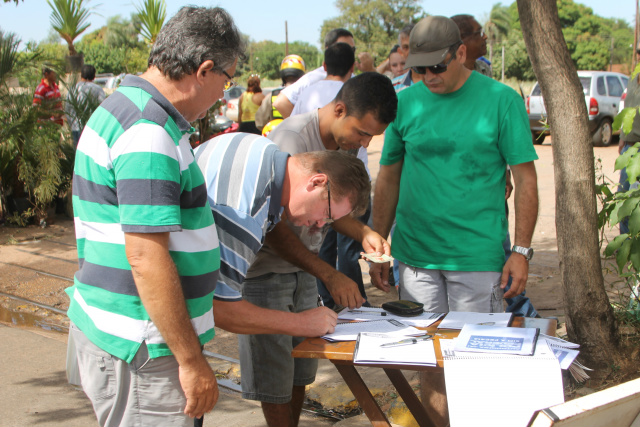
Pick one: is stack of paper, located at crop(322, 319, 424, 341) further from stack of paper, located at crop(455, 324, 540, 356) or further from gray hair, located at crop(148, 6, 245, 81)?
gray hair, located at crop(148, 6, 245, 81)

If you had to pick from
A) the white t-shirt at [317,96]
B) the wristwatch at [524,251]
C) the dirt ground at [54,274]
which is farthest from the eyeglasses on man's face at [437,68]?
the dirt ground at [54,274]

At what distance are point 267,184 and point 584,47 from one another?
63.0 meters

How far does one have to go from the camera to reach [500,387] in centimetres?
197

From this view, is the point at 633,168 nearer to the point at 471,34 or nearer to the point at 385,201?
the point at 385,201

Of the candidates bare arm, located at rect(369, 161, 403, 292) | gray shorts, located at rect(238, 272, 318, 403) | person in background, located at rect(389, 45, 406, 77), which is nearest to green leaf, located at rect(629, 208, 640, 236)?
bare arm, located at rect(369, 161, 403, 292)

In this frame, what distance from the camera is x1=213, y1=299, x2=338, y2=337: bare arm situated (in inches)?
85.6

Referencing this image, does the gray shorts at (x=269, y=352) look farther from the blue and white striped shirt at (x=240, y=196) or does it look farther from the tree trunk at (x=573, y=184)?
the tree trunk at (x=573, y=184)

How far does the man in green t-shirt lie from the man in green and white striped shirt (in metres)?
1.36

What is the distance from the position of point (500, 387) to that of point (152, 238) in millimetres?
1147

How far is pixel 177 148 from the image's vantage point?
176cm

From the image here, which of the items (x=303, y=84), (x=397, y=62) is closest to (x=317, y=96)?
(x=303, y=84)

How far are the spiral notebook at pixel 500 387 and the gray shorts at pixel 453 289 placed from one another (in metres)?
0.91

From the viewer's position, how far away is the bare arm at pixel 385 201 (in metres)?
3.33

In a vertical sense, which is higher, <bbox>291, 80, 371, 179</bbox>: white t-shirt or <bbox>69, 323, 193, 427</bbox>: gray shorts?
<bbox>291, 80, 371, 179</bbox>: white t-shirt
